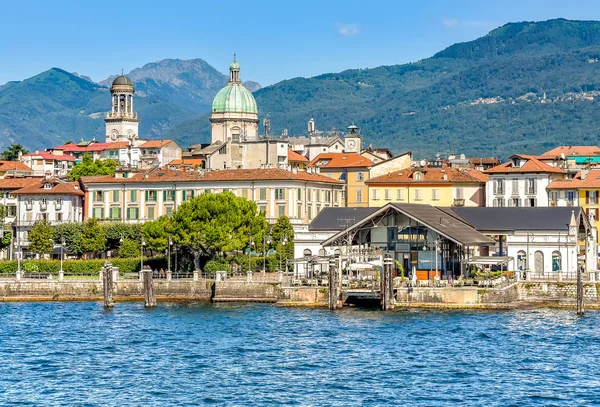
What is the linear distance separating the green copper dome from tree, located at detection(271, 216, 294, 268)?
71.0 metres

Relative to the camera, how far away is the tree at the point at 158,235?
10275 centimetres

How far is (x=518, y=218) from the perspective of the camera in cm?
9825

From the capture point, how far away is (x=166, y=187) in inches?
4970

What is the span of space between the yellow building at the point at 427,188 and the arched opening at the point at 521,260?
88.6ft

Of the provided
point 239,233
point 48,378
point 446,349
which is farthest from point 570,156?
point 48,378

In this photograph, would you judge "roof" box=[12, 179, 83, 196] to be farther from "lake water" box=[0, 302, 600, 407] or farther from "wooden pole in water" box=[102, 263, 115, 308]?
"lake water" box=[0, 302, 600, 407]

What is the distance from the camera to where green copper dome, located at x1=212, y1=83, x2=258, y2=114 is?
18700 cm

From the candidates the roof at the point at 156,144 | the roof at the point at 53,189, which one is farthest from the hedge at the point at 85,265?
the roof at the point at 156,144

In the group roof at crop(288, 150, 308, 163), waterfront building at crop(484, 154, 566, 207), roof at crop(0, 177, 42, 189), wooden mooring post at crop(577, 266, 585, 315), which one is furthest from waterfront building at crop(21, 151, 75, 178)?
wooden mooring post at crop(577, 266, 585, 315)

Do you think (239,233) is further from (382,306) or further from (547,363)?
(547,363)

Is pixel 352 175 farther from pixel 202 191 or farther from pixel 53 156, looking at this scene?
pixel 53 156

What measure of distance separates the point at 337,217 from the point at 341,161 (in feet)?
130

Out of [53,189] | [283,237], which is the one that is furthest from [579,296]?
[53,189]

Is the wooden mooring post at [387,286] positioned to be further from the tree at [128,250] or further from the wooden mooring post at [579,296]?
the tree at [128,250]
